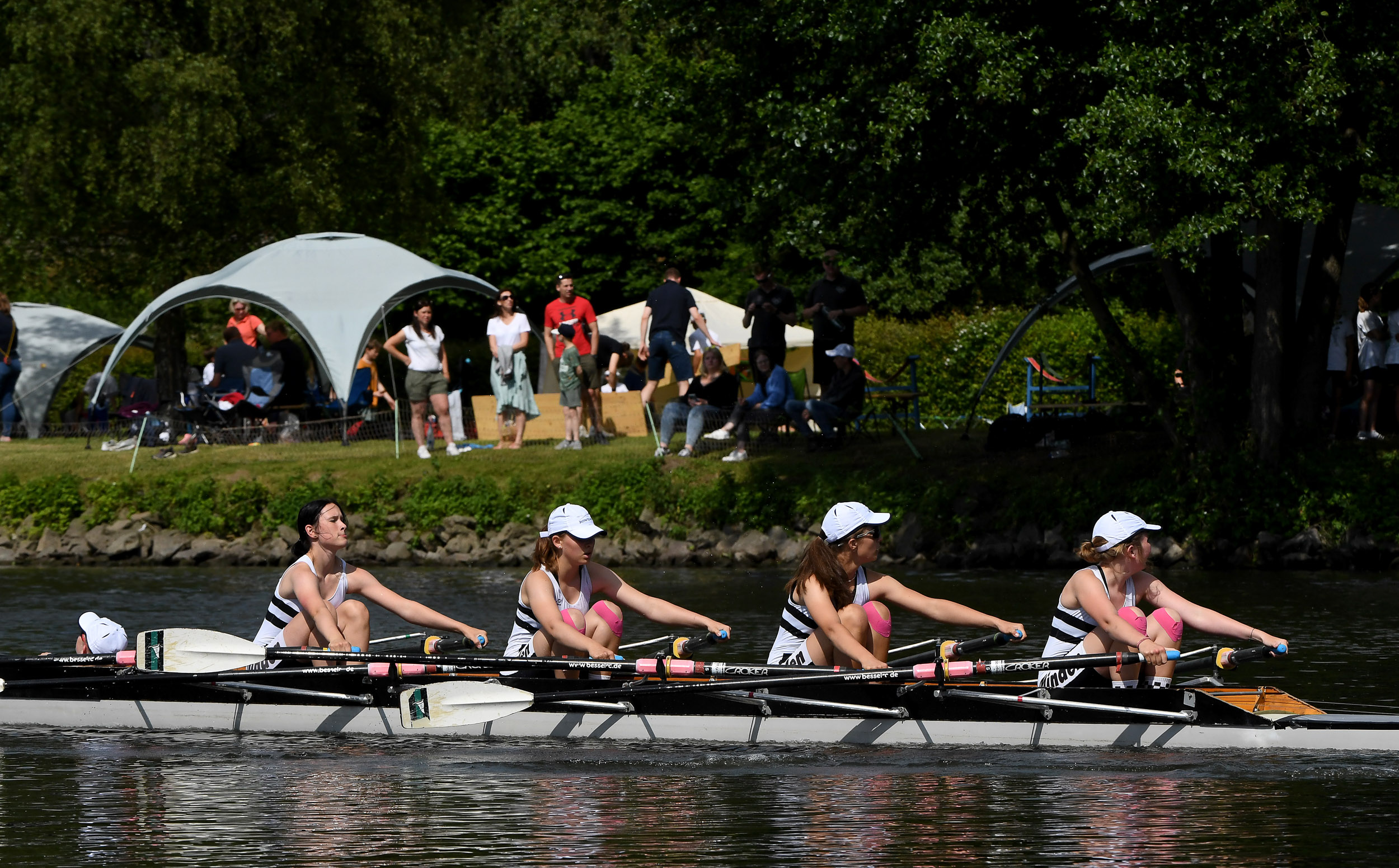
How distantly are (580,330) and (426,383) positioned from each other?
6.81ft

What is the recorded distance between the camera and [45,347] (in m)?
30.8

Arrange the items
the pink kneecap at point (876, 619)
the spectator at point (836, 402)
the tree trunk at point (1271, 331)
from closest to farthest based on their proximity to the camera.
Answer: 1. the pink kneecap at point (876, 619)
2. the tree trunk at point (1271, 331)
3. the spectator at point (836, 402)

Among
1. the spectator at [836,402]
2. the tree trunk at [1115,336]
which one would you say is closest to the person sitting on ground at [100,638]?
the spectator at [836,402]

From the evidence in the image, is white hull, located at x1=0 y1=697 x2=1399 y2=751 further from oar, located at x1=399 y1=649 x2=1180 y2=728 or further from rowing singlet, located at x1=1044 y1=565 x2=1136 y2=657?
rowing singlet, located at x1=1044 y1=565 x2=1136 y2=657

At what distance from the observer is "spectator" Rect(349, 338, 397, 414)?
25984 mm

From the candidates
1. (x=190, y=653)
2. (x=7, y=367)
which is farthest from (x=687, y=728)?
(x=7, y=367)

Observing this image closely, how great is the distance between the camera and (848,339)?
22.7m

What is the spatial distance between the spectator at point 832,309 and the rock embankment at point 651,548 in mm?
2532

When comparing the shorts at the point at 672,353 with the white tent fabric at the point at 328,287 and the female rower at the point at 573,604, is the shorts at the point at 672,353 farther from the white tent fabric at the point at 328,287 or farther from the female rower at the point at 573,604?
the female rower at the point at 573,604

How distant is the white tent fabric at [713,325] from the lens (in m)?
30.6

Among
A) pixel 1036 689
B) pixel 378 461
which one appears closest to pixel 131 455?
pixel 378 461

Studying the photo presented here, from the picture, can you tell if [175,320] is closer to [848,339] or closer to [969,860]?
[848,339]

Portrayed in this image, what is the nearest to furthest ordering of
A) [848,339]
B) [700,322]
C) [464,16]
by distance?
[848,339]
[700,322]
[464,16]

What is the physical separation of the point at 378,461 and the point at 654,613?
39.9 ft
